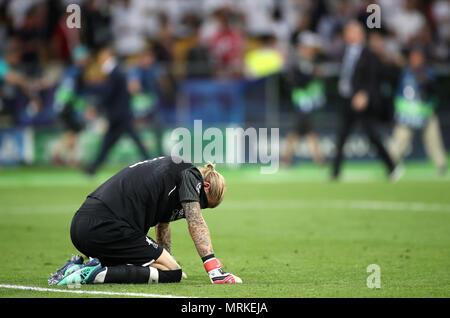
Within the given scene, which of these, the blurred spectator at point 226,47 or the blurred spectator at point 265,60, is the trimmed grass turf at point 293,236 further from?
the blurred spectator at point 226,47

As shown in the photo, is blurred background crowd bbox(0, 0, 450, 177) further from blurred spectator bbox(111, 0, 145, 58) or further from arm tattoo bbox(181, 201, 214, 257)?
arm tattoo bbox(181, 201, 214, 257)

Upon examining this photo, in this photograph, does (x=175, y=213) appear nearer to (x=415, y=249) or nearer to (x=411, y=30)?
(x=415, y=249)

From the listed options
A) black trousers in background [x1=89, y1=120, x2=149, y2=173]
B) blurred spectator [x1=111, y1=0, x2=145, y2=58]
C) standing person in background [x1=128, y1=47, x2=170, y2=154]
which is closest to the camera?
black trousers in background [x1=89, y1=120, x2=149, y2=173]

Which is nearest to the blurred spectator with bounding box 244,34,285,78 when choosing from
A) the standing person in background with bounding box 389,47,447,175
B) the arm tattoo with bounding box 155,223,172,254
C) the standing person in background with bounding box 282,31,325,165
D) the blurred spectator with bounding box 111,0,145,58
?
the standing person in background with bounding box 282,31,325,165

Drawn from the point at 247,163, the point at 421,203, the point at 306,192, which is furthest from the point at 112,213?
the point at 247,163

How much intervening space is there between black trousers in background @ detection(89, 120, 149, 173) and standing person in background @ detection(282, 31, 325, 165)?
527 centimetres

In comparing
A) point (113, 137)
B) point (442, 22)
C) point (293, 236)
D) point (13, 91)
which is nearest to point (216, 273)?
point (293, 236)

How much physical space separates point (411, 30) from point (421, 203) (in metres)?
11.8

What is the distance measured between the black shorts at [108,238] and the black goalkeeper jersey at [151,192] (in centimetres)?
8

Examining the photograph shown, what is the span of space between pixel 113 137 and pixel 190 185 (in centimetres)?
1341

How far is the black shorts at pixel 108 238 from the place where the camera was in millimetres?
8117

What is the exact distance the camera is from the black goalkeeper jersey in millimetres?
8148
